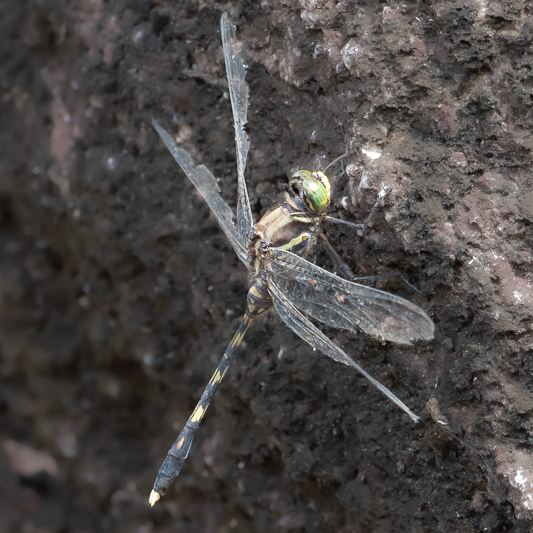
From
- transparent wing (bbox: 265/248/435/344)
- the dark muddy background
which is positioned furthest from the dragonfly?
the dark muddy background

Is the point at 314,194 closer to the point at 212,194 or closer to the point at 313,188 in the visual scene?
the point at 313,188

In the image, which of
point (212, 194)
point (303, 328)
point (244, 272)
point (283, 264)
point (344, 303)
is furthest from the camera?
point (244, 272)

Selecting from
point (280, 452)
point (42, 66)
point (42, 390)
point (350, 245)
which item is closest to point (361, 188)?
point (350, 245)

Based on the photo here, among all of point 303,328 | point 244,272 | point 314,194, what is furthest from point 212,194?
point 303,328

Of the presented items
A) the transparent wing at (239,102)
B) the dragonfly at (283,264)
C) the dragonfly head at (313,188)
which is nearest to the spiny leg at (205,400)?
the dragonfly at (283,264)

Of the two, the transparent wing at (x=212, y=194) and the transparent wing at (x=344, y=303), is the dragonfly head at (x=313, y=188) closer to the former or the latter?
the transparent wing at (x=344, y=303)

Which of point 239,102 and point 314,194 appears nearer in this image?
point 314,194

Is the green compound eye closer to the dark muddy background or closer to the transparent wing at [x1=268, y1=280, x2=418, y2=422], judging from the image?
the dark muddy background

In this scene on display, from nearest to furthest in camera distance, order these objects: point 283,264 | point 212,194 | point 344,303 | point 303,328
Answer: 1. point 344,303
2. point 303,328
3. point 283,264
4. point 212,194
